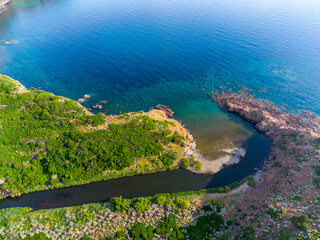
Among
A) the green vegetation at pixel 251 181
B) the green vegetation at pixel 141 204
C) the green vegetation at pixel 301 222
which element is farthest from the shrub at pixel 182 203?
the green vegetation at pixel 301 222

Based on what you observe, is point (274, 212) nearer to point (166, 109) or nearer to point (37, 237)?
point (166, 109)

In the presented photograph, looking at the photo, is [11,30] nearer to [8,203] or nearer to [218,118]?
[8,203]

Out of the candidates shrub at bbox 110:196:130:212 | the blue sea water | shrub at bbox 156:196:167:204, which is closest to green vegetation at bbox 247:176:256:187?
the blue sea water

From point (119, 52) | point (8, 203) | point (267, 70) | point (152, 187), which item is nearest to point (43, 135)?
point (8, 203)

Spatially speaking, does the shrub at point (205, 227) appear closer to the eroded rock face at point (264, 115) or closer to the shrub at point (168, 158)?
the shrub at point (168, 158)

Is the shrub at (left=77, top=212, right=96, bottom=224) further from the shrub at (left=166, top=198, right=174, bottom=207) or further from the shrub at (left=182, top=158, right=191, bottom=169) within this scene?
the shrub at (left=182, top=158, right=191, bottom=169)

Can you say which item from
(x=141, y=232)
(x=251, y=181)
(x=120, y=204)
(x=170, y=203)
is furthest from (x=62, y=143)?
(x=251, y=181)

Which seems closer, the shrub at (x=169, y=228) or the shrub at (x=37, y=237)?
the shrub at (x=37, y=237)
